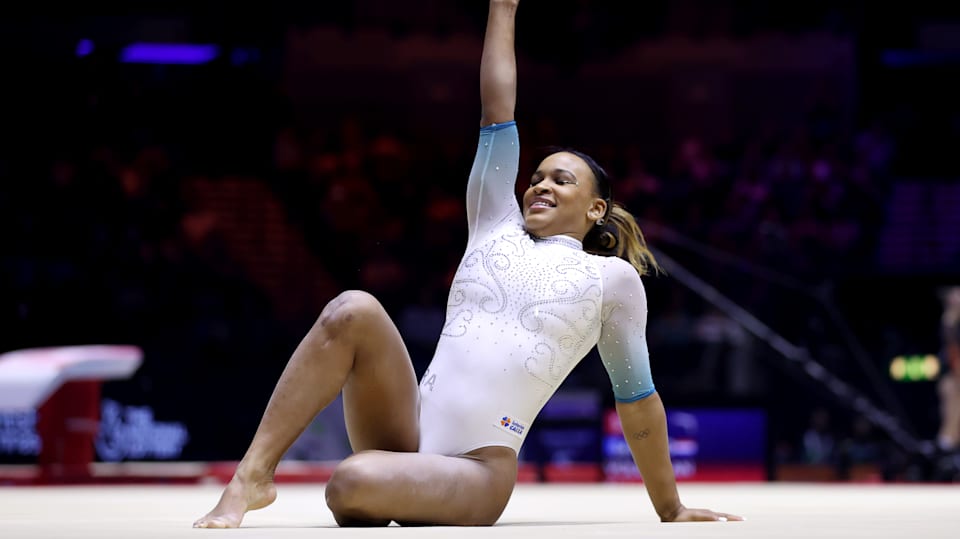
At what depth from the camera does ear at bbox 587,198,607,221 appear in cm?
314

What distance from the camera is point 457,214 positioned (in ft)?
32.7

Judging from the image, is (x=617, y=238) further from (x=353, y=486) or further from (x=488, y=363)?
(x=353, y=486)

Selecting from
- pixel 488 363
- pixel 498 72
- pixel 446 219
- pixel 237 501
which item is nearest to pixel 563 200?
pixel 498 72

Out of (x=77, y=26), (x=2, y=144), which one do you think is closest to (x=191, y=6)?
(x=77, y=26)

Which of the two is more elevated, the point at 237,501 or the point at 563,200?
the point at 563,200

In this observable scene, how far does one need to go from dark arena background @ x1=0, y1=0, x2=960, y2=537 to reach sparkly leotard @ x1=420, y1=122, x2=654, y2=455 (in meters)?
2.23

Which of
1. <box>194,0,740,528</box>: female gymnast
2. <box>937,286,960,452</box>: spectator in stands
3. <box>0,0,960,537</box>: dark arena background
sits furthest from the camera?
<box>937,286,960,452</box>: spectator in stands

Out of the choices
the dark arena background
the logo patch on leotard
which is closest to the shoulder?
the logo patch on leotard

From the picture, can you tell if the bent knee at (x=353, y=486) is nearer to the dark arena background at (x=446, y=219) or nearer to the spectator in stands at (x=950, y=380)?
the dark arena background at (x=446, y=219)

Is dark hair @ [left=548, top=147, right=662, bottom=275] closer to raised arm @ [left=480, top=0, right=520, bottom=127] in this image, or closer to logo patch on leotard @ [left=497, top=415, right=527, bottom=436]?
raised arm @ [left=480, top=0, right=520, bottom=127]

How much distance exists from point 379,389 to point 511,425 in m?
0.33

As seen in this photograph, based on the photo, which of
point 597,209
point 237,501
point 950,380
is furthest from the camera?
point 950,380

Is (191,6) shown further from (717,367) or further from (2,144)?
(717,367)

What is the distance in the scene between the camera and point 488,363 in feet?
9.48
